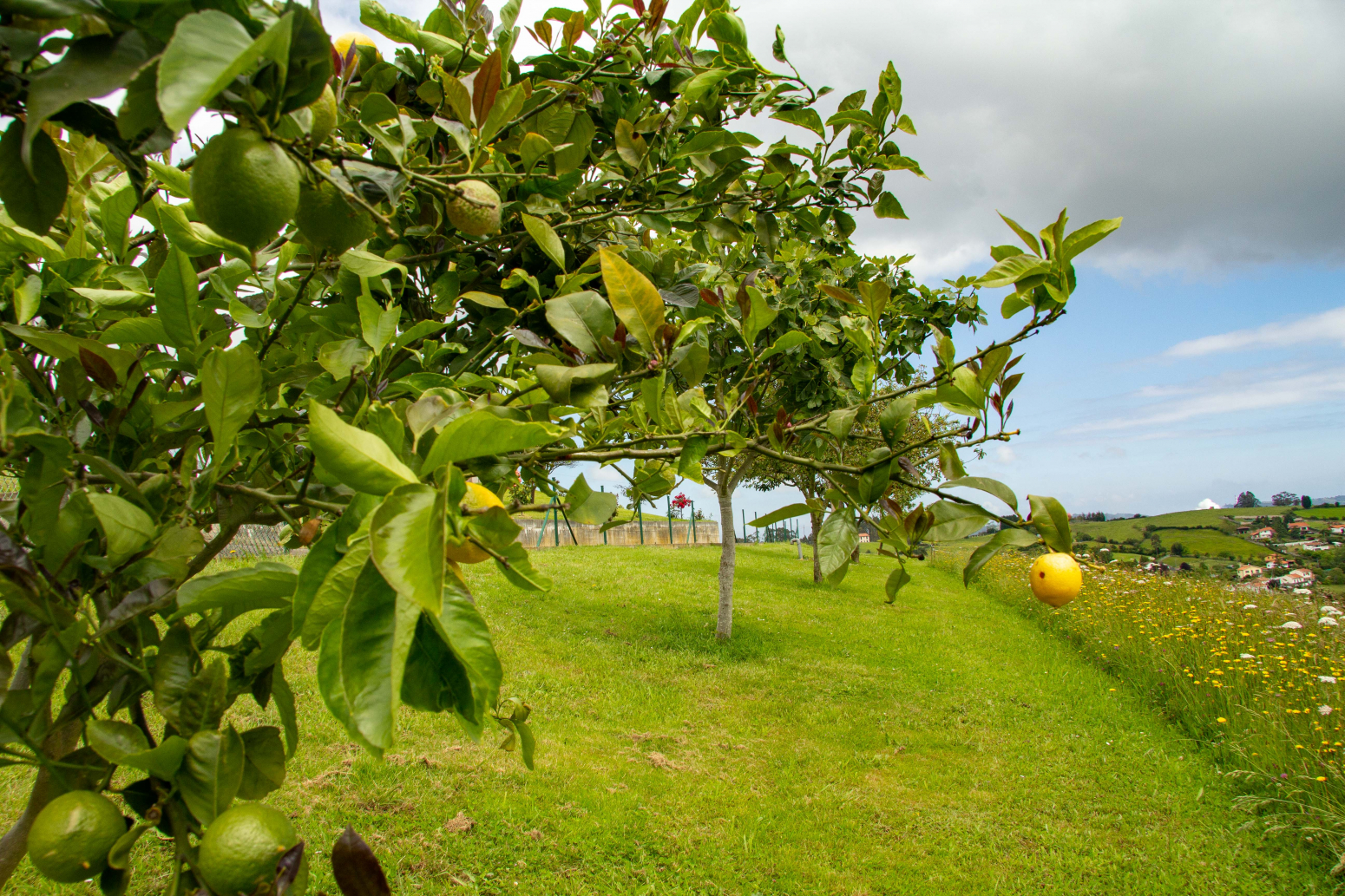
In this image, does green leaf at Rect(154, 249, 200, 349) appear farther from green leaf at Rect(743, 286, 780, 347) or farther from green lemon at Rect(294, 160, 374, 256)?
green leaf at Rect(743, 286, 780, 347)

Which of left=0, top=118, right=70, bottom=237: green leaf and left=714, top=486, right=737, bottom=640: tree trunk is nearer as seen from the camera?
left=0, top=118, right=70, bottom=237: green leaf

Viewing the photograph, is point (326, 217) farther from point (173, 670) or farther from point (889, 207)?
point (889, 207)

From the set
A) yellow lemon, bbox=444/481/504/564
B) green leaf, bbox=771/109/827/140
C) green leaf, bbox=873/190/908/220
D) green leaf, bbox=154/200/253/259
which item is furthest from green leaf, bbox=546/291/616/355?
green leaf, bbox=873/190/908/220

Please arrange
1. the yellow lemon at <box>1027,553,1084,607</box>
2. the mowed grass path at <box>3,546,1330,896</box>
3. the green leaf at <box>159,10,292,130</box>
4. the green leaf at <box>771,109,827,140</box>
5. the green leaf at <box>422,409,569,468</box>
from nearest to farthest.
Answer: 1. the green leaf at <box>159,10,292,130</box>
2. the green leaf at <box>422,409,569,468</box>
3. the yellow lemon at <box>1027,553,1084,607</box>
4. the green leaf at <box>771,109,827,140</box>
5. the mowed grass path at <box>3,546,1330,896</box>

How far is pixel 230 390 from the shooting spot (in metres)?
0.74

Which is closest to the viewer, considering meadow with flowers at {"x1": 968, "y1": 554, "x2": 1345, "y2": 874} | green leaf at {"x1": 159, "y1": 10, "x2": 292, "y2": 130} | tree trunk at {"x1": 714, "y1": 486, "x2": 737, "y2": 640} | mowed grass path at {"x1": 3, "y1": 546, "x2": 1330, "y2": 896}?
green leaf at {"x1": 159, "y1": 10, "x2": 292, "y2": 130}

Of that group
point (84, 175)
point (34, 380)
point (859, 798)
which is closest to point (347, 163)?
point (34, 380)

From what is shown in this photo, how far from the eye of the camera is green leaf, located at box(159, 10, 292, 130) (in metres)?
0.36

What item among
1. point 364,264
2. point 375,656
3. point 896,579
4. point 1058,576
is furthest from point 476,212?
point 1058,576

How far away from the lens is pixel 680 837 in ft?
14.5

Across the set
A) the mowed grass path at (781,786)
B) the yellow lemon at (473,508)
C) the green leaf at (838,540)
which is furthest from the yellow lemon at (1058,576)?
the mowed grass path at (781,786)

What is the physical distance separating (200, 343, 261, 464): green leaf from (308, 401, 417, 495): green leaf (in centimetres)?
31

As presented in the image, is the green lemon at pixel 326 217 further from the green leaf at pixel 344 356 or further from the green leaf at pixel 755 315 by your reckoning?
the green leaf at pixel 755 315

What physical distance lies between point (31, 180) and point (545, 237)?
2.07 feet
